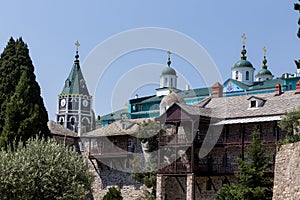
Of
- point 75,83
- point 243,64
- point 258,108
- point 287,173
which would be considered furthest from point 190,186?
point 75,83

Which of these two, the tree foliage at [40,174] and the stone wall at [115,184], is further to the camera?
the stone wall at [115,184]

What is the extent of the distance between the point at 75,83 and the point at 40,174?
74.5m

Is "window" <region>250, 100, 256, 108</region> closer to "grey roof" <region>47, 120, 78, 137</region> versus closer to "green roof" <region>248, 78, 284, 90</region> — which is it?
"grey roof" <region>47, 120, 78, 137</region>

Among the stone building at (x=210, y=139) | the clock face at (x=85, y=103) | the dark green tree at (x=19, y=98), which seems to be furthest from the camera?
the clock face at (x=85, y=103)

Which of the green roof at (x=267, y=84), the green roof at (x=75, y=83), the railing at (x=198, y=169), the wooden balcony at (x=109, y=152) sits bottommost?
the railing at (x=198, y=169)

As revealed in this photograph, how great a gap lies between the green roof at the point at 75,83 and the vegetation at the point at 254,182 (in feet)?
224

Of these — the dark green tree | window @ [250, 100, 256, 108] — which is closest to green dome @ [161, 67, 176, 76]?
window @ [250, 100, 256, 108]

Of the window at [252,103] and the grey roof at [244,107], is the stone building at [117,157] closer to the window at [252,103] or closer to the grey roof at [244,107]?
the grey roof at [244,107]

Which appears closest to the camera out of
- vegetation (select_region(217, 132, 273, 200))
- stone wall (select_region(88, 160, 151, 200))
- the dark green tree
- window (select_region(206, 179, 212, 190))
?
A: vegetation (select_region(217, 132, 273, 200))

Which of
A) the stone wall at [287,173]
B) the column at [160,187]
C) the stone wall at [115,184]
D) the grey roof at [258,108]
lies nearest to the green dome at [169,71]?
the stone wall at [115,184]

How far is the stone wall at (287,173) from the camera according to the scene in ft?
104

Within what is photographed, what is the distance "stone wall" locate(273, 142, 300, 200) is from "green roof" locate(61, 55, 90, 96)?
71.5 m

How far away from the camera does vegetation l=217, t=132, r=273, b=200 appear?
3578cm

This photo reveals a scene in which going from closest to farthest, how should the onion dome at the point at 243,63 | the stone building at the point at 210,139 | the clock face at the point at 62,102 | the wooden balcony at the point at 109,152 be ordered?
the stone building at the point at 210,139 < the wooden balcony at the point at 109,152 < the onion dome at the point at 243,63 < the clock face at the point at 62,102
